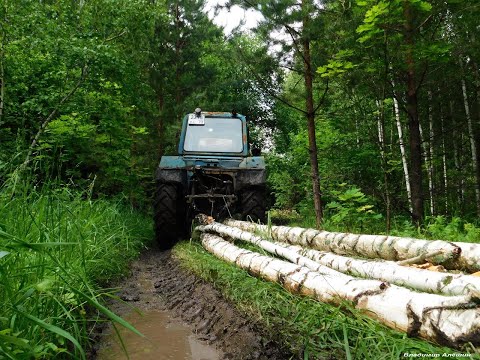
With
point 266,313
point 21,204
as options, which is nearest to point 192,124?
point 21,204

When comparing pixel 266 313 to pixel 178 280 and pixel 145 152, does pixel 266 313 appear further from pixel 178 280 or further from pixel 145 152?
pixel 145 152

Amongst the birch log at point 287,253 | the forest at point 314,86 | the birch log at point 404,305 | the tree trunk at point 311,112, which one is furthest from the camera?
the tree trunk at point 311,112

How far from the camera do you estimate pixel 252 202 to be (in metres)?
6.02

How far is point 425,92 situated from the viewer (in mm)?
8617

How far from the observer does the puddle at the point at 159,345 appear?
212 centimetres

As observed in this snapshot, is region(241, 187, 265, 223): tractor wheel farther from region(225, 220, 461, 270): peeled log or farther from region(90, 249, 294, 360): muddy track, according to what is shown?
region(90, 249, 294, 360): muddy track

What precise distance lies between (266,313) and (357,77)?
14.6ft

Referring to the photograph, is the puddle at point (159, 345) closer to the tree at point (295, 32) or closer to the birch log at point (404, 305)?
the birch log at point (404, 305)

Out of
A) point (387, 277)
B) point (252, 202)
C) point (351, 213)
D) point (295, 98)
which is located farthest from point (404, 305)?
point (295, 98)

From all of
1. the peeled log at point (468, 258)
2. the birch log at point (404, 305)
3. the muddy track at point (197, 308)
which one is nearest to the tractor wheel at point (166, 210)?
the muddy track at point (197, 308)

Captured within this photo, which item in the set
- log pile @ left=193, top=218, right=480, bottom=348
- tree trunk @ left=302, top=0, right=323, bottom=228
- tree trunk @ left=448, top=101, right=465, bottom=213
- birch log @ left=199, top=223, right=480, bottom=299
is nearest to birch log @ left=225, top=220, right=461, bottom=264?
log pile @ left=193, top=218, right=480, bottom=348

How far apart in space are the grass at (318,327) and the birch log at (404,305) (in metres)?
0.04

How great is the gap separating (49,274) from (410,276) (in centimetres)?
204

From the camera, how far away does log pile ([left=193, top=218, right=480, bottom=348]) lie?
1559 millimetres
